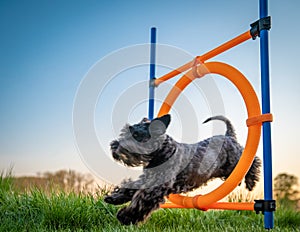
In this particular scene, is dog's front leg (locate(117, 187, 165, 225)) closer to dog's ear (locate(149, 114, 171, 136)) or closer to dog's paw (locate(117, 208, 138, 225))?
dog's paw (locate(117, 208, 138, 225))

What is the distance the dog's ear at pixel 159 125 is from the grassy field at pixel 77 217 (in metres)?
0.77

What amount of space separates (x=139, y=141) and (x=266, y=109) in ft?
3.50

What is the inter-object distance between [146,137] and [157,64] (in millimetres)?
1714

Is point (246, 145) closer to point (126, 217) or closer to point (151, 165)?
point (151, 165)

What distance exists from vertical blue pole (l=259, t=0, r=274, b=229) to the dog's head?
794mm

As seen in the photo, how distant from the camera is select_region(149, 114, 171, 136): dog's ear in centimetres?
300

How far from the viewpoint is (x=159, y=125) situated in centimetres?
301

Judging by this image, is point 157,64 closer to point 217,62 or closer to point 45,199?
point 217,62

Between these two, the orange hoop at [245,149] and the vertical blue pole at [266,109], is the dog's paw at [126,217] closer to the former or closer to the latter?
the orange hoop at [245,149]

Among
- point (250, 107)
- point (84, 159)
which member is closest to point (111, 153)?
point (84, 159)

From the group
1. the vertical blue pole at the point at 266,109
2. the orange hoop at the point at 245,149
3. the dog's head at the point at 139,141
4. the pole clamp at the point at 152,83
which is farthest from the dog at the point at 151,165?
the pole clamp at the point at 152,83

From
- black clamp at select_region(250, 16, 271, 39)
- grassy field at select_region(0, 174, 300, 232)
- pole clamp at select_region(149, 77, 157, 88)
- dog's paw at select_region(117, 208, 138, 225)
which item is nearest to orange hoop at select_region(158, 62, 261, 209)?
grassy field at select_region(0, 174, 300, 232)

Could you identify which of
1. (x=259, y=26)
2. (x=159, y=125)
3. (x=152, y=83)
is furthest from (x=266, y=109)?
(x=152, y=83)

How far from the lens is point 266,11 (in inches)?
126
